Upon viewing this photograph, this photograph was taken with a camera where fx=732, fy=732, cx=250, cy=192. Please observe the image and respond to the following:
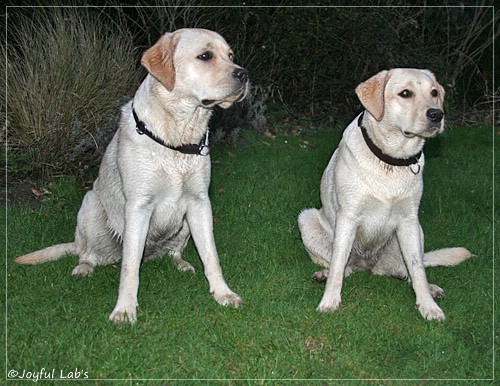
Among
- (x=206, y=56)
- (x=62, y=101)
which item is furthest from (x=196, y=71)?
(x=62, y=101)

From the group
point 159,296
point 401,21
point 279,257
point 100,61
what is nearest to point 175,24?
point 100,61

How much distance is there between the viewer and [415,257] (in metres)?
4.76

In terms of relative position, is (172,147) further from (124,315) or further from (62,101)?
(62,101)

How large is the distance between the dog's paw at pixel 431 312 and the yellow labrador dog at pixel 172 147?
115cm

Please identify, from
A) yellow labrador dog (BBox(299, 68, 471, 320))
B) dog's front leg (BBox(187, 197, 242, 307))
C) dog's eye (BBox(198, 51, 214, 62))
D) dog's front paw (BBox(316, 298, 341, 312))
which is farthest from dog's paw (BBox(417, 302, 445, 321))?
dog's eye (BBox(198, 51, 214, 62))

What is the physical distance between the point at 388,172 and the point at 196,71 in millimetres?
1367

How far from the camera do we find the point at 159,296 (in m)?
4.83

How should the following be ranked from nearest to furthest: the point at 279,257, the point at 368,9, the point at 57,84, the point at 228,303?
the point at 228,303, the point at 279,257, the point at 57,84, the point at 368,9

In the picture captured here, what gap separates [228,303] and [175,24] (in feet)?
21.3

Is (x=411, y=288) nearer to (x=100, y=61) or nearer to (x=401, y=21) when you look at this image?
(x=100, y=61)

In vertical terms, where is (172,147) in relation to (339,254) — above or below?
above

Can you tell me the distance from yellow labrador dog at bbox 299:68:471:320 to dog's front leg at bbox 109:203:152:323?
1170 millimetres

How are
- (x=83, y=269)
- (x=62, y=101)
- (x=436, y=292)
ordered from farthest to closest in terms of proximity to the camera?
(x=62, y=101), (x=83, y=269), (x=436, y=292)

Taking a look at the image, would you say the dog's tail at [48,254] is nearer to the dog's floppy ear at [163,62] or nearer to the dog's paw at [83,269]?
the dog's paw at [83,269]
